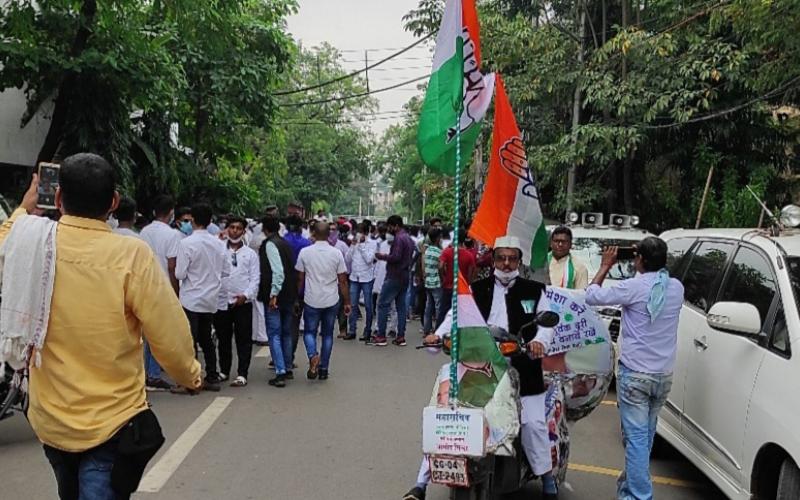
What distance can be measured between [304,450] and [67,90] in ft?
27.7

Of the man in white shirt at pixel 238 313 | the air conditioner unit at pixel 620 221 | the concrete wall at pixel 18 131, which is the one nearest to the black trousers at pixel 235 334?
the man in white shirt at pixel 238 313

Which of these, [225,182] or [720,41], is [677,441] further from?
[225,182]

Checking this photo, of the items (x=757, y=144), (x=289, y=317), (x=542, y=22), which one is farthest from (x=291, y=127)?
(x=289, y=317)

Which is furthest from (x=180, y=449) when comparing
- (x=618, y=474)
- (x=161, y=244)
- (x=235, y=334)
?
(x=618, y=474)

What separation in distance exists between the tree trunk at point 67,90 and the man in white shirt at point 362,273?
200 inches

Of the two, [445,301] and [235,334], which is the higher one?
[235,334]

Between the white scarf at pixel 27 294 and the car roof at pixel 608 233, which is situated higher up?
the white scarf at pixel 27 294

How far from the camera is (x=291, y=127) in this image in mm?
38750

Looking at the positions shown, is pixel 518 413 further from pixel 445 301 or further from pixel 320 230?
pixel 445 301

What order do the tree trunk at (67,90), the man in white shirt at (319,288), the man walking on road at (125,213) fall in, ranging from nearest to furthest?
the man walking on road at (125,213), the man in white shirt at (319,288), the tree trunk at (67,90)

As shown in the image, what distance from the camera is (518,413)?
412 centimetres

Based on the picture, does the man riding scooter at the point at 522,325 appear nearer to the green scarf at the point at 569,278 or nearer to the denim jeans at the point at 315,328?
the green scarf at the point at 569,278

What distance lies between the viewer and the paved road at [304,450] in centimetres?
509

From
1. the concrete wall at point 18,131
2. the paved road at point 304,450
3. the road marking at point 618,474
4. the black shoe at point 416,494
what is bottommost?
the road marking at point 618,474
